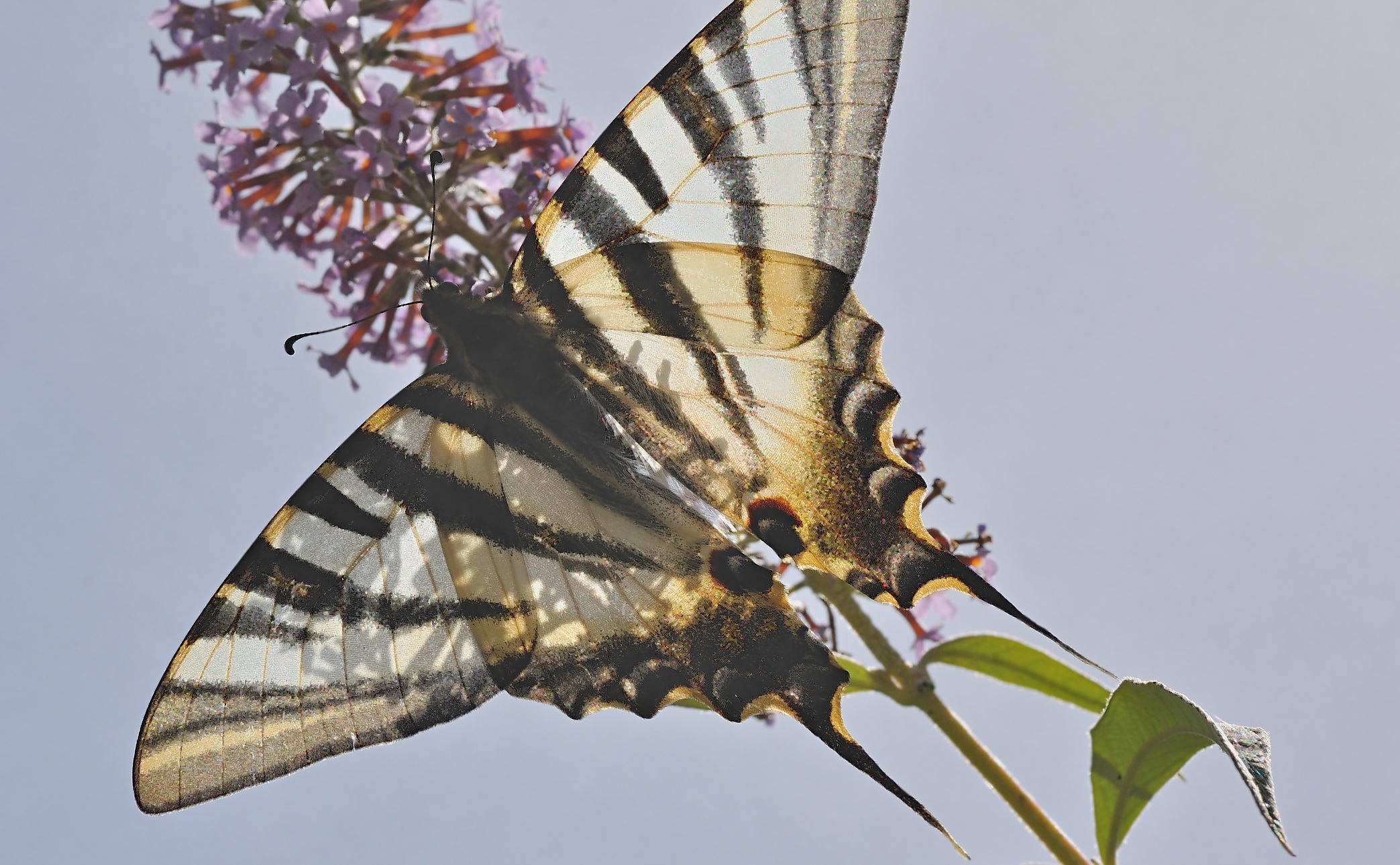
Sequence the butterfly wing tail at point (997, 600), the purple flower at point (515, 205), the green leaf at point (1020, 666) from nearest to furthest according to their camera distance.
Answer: the butterfly wing tail at point (997, 600) → the green leaf at point (1020, 666) → the purple flower at point (515, 205)

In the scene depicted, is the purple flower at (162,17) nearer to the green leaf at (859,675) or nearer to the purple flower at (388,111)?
the purple flower at (388,111)

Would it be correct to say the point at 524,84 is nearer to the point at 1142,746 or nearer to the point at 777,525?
the point at 777,525

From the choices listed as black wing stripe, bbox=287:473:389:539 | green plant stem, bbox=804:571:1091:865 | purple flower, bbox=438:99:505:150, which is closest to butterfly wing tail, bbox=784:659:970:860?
green plant stem, bbox=804:571:1091:865

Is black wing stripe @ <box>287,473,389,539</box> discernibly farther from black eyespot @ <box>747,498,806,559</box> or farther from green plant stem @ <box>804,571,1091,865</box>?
green plant stem @ <box>804,571,1091,865</box>

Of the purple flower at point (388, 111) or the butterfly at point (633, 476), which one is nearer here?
the butterfly at point (633, 476)

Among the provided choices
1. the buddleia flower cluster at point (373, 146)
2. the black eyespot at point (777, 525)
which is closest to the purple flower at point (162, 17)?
the buddleia flower cluster at point (373, 146)

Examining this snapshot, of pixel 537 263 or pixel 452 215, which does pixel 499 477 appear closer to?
pixel 537 263

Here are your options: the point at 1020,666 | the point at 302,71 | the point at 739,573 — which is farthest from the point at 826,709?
the point at 302,71

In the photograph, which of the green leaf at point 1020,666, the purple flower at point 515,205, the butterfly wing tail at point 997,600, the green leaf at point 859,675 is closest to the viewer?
the butterfly wing tail at point 997,600
